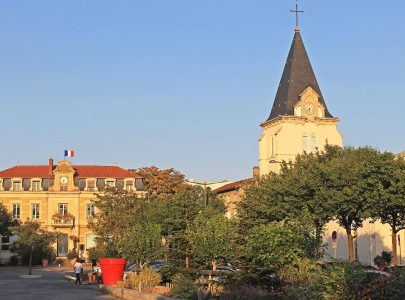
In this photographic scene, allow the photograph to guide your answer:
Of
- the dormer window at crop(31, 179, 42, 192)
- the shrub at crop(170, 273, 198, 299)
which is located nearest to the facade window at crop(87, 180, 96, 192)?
the dormer window at crop(31, 179, 42, 192)

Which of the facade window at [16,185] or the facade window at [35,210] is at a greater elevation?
the facade window at [16,185]

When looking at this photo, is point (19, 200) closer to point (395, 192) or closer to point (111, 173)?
point (111, 173)

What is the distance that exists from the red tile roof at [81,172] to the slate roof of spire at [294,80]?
2216 cm

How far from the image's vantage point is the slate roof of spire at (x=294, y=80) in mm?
83625

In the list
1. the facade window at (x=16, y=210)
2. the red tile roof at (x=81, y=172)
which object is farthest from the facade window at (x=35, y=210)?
the red tile roof at (x=81, y=172)

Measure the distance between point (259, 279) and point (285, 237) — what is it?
1.56 m

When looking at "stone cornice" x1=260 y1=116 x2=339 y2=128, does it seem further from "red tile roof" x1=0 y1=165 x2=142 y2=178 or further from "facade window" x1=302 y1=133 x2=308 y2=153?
"red tile roof" x1=0 y1=165 x2=142 y2=178

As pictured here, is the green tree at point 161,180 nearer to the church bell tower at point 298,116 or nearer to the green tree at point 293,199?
the church bell tower at point 298,116

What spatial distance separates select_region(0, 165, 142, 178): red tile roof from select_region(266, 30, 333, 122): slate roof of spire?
22161 millimetres

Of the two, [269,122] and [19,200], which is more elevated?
[269,122]

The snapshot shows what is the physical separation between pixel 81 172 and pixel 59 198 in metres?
5.49

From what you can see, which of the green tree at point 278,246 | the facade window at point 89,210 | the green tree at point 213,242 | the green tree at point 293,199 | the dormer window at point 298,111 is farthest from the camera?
the facade window at point 89,210

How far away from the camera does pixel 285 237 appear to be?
2112 cm

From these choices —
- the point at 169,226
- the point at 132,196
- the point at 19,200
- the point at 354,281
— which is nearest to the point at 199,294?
the point at 354,281
